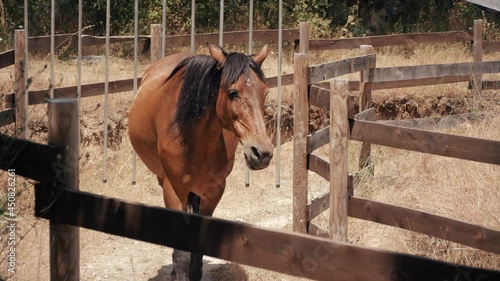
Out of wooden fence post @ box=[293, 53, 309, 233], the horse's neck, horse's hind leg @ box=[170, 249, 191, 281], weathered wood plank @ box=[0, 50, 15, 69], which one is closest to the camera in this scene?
the horse's neck

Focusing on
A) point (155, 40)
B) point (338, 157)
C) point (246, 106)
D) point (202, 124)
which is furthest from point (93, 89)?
point (246, 106)

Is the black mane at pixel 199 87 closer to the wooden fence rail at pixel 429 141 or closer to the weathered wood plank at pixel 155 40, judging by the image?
the wooden fence rail at pixel 429 141

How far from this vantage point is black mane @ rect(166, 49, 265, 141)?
237 inches

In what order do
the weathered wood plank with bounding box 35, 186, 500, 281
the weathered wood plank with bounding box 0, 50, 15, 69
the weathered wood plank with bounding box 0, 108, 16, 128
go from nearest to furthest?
1. the weathered wood plank with bounding box 35, 186, 500, 281
2. the weathered wood plank with bounding box 0, 108, 16, 128
3. the weathered wood plank with bounding box 0, 50, 15, 69

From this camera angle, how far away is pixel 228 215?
877 cm

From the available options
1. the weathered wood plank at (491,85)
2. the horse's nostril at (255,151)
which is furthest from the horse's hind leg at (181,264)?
the weathered wood plank at (491,85)

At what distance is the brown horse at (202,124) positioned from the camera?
5777mm

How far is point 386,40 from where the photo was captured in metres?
13.5

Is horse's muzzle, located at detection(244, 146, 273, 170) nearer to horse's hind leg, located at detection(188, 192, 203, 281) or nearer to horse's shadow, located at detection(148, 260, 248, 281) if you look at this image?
horse's hind leg, located at detection(188, 192, 203, 281)

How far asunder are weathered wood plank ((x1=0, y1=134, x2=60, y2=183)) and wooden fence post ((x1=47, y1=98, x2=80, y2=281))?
40 millimetres

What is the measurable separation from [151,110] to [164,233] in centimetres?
361

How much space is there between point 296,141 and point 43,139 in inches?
148

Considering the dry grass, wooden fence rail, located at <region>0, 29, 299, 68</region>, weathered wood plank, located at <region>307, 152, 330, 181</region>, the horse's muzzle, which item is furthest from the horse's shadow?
wooden fence rail, located at <region>0, 29, 299, 68</region>

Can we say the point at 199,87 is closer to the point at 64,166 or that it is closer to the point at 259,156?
the point at 259,156
